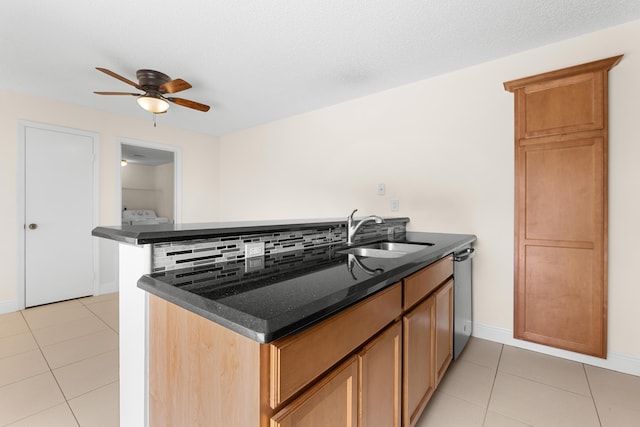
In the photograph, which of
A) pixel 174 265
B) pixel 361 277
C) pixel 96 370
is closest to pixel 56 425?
pixel 96 370

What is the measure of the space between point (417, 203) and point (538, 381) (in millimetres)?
1639

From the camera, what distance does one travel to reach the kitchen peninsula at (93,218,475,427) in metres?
0.72

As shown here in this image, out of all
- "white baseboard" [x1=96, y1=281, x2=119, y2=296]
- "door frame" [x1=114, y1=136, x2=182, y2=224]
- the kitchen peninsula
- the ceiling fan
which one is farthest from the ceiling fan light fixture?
"white baseboard" [x1=96, y1=281, x2=119, y2=296]

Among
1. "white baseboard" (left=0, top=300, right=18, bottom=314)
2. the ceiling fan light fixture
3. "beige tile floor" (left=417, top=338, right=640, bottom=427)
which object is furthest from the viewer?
"white baseboard" (left=0, top=300, right=18, bottom=314)

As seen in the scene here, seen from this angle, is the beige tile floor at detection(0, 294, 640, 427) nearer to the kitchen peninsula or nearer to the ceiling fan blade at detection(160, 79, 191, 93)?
the kitchen peninsula

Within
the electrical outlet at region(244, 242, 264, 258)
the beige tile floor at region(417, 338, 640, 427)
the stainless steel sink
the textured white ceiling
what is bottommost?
the beige tile floor at region(417, 338, 640, 427)

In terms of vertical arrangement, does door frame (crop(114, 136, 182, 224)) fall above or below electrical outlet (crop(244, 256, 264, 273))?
above

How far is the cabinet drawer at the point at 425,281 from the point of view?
128cm

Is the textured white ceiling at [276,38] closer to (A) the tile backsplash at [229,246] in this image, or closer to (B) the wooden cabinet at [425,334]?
(A) the tile backsplash at [229,246]

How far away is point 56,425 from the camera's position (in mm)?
1521

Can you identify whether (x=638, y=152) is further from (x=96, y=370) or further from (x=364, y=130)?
(x=96, y=370)

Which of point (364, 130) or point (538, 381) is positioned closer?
point (538, 381)

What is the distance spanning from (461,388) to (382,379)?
3.60 ft

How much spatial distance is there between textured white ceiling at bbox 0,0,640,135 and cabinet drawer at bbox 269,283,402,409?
6.21 feet
